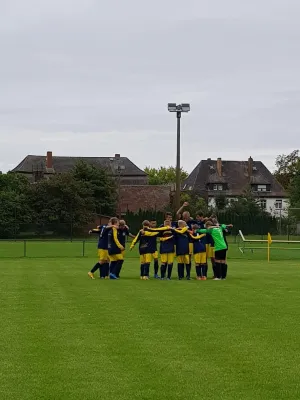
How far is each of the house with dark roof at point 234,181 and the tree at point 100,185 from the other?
2764 centimetres

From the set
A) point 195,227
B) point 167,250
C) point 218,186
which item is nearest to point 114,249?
point 167,250

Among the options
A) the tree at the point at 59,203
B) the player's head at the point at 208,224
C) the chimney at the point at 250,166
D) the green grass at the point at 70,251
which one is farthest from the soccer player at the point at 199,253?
the chimney at the point at 250,166

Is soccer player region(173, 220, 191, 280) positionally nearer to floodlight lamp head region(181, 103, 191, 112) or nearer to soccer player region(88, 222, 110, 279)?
soccer player region(88, 222, 110, 279)

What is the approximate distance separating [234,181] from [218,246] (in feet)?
306

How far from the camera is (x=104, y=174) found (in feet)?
277

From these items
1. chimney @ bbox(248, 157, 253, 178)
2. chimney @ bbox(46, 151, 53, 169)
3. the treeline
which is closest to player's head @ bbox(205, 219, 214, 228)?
the treeline

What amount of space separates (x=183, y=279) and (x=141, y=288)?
4.05 m

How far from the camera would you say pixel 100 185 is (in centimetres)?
8369

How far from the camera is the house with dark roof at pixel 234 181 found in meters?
113

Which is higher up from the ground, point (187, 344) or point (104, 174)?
point (104, 174)

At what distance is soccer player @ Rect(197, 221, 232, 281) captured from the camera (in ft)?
76.5

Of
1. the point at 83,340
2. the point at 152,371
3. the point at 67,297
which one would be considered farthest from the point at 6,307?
the point at 152,371

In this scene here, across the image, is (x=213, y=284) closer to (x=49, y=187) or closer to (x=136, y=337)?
(x=136, y=337)

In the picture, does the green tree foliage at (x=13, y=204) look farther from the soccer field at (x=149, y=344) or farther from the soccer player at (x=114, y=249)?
the soccer field at (x=149, y=344)
